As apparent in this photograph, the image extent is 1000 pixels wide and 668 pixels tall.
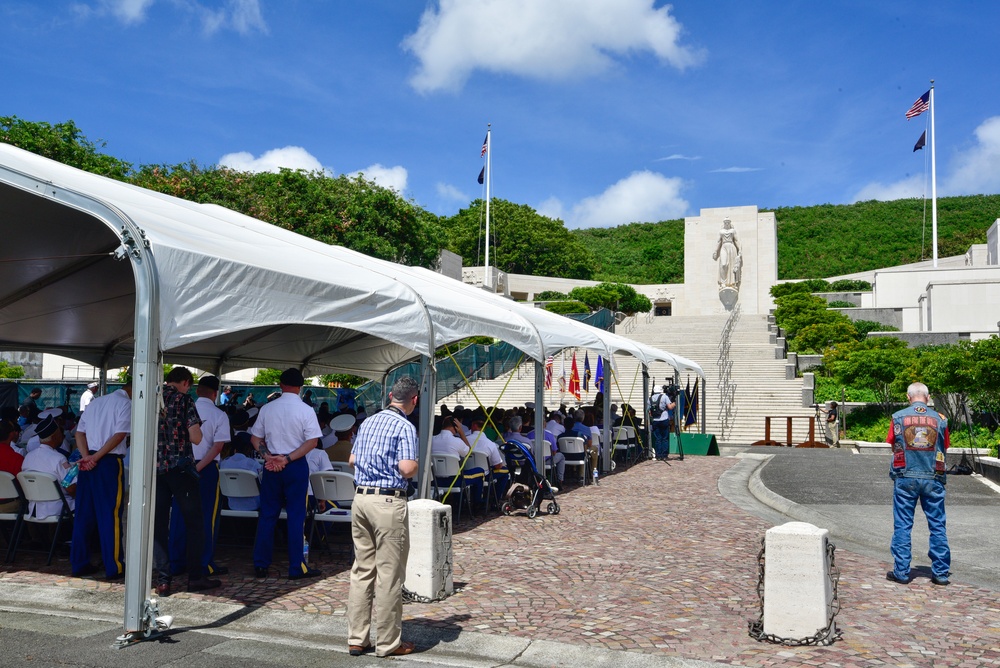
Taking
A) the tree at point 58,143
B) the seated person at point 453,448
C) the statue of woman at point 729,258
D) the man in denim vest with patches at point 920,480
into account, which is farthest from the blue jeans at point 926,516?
the statue of woman at point 729,258

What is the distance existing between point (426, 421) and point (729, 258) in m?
47.7

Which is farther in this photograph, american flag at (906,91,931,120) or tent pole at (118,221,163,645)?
american flag at (906,91,931,120)

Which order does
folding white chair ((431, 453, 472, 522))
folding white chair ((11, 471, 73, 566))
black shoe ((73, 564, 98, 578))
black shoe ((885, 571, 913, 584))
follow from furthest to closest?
folding white chair ((431, 453, 472, 522)) < folding white chair ((11, 471, 73, 566)) < black shoe ((885, 571, 913, 584)) < black shoe ((73, 564, 98, 578))

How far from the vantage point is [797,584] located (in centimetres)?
592

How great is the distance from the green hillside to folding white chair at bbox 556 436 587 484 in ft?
237

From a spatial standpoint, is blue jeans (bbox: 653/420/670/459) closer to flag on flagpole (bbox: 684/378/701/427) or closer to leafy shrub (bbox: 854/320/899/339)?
flag on flagpole (bbox: 684/378/701/427)

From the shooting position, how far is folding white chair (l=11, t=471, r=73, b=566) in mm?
7965

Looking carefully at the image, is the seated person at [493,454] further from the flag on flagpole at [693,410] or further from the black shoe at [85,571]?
the flag on flagpole at [693,410]

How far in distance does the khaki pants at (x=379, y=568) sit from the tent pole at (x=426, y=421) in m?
3.51

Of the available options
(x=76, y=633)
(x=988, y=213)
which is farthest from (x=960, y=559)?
(x=988, y=213)

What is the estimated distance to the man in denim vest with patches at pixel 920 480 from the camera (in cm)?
752

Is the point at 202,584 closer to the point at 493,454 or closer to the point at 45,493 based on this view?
the point at 45,493

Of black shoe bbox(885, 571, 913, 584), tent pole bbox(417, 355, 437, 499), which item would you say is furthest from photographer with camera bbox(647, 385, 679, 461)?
black shoe bbox(885, 571, 913, 584)

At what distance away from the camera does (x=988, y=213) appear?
109m
